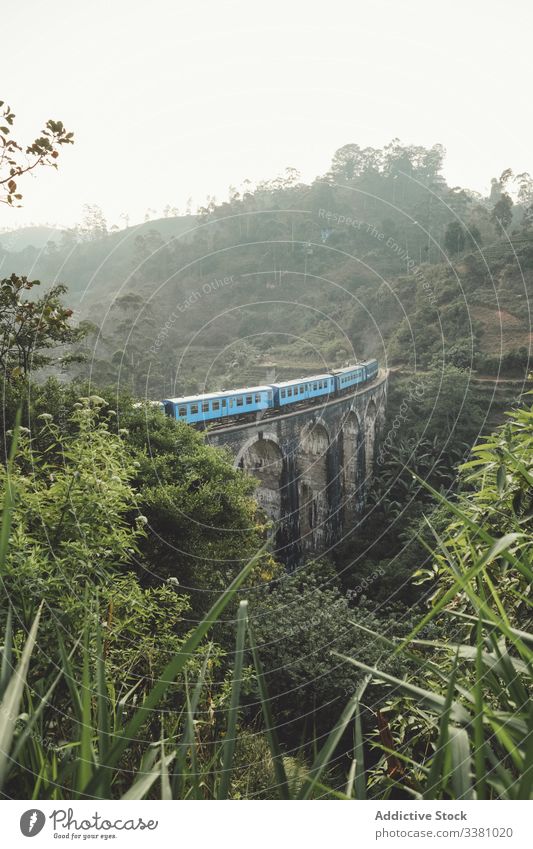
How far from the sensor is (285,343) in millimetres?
25750

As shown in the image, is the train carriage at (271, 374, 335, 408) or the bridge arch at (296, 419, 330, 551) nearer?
the train carriage at (271, 374, 335, 408)

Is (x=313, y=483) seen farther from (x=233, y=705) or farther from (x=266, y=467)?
(x=233, y=705)

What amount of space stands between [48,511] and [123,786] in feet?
5.12

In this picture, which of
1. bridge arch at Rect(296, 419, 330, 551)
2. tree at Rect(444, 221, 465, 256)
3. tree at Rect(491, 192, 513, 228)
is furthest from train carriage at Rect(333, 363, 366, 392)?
tree at Rect(491, 192, 513, 228)

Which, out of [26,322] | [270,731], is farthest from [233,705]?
[26,322]

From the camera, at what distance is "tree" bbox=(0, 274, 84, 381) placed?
3430mm

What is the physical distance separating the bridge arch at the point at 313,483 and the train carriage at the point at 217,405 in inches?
89.7

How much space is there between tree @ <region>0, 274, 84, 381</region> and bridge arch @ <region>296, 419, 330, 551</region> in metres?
8.51

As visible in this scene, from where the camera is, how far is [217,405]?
1165 cm

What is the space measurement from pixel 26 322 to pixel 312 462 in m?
11.9

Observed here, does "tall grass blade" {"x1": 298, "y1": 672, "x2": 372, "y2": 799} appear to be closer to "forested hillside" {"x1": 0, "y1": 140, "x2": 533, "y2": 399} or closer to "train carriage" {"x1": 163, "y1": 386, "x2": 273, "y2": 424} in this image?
"train carriage" {"x1": 163, "y1": 386, "x2": 273, "y2": 424}

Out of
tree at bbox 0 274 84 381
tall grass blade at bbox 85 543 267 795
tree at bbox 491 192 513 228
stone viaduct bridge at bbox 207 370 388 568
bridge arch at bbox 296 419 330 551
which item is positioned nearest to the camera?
tall grass blade at bbox 85 543 267 795

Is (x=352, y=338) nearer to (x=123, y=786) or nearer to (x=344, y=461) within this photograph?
(x=344, y=461)

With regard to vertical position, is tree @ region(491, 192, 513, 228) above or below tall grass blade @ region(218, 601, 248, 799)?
above
